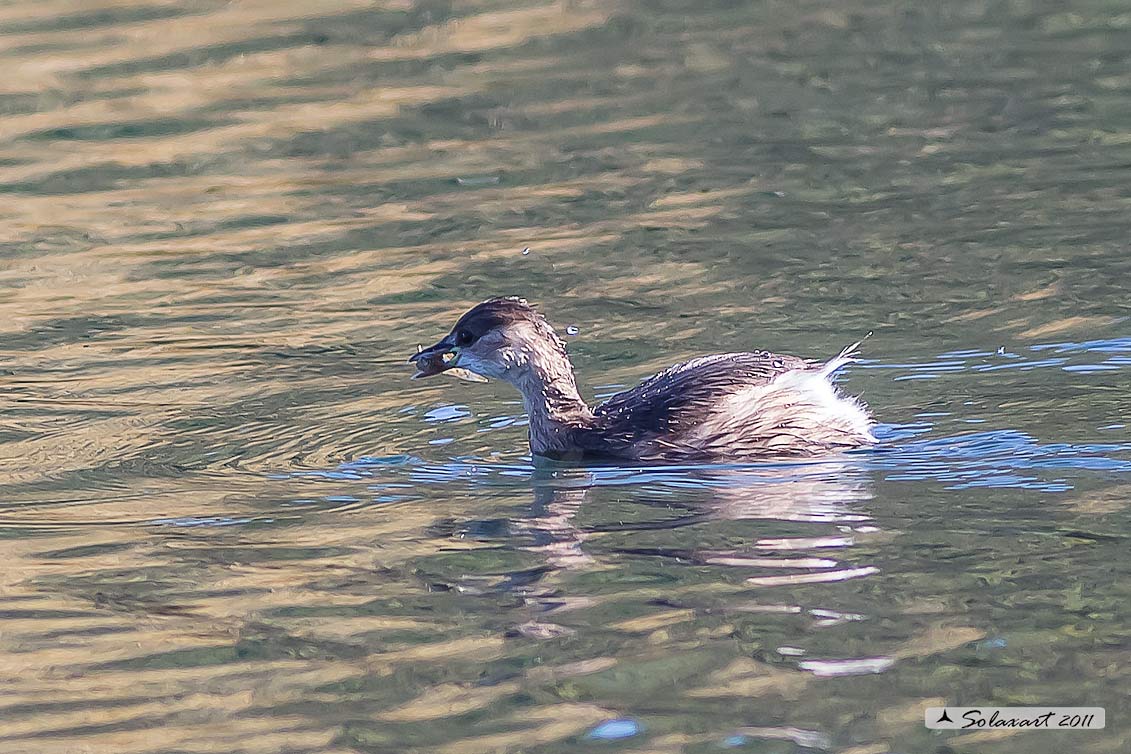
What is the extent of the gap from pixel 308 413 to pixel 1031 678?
438 centimetres

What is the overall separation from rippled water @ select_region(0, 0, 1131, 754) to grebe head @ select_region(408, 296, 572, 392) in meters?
0.35

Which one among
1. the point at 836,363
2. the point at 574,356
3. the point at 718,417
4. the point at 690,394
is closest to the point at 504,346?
the point at 690,394

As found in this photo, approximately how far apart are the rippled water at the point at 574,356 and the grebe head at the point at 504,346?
35 cm

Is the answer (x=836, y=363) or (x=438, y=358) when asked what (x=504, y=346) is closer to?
(x=438, y=358)

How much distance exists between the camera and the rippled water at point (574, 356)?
5.84 m

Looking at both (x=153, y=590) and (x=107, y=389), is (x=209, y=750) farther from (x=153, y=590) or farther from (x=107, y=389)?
(x=107, y=389)

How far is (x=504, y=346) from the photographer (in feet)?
29.0

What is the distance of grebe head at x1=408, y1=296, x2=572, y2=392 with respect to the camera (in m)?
8.82

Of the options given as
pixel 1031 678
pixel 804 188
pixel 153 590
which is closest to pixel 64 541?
pixel 153 590

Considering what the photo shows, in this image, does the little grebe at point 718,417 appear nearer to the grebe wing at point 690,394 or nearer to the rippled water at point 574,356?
the grebe wing at point 690,394

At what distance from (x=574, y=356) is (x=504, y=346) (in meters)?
1.34

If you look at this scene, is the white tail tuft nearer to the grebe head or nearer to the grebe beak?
the grebe head

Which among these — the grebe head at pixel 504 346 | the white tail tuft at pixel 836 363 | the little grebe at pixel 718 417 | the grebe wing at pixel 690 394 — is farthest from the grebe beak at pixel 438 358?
the white tail tuft at pixel 836 363

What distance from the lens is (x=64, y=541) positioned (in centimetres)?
750
